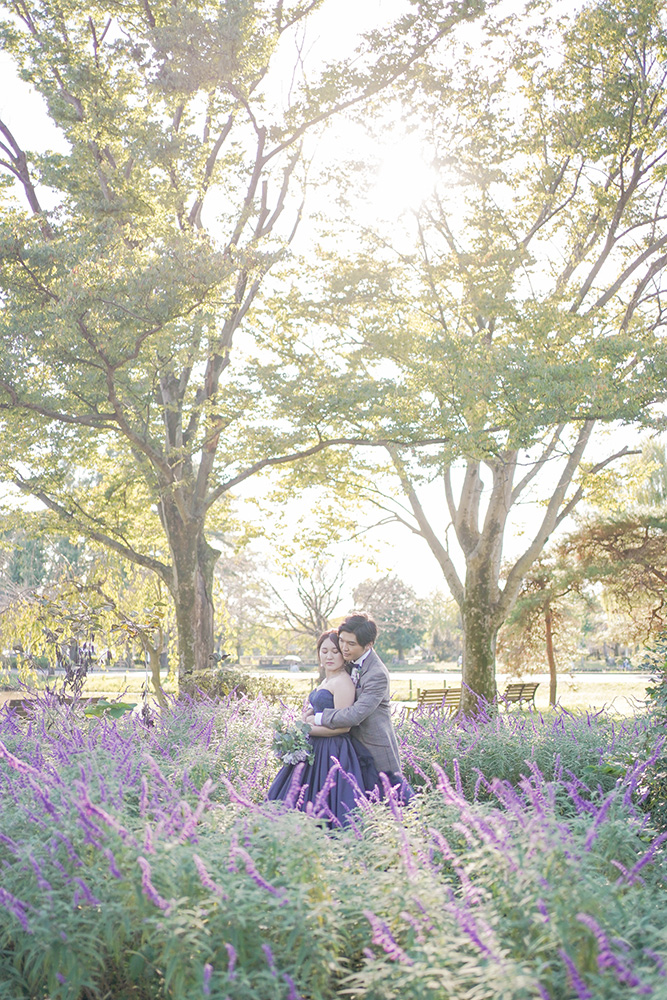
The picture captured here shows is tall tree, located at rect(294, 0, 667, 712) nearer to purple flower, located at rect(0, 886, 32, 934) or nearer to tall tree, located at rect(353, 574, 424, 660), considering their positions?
purple flower, located at rect(0, 886, 32, 934)

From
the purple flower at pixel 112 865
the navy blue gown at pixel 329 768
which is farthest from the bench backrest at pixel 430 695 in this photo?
the purple flower at pixel 112 865

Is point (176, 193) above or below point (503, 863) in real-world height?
above

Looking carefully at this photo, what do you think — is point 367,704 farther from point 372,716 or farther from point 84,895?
point 84,895

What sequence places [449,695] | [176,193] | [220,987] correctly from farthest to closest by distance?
[449,695]
[176,193]
[220,987]

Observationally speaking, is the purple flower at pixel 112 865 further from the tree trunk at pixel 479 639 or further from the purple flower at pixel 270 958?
the tree trunk at pixel 479 639

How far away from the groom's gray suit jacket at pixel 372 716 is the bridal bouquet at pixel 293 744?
16cm

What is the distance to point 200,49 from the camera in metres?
10.1

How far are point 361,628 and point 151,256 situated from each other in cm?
595

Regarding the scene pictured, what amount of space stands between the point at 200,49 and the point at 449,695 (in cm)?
1318

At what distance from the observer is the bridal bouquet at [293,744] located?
568 cm

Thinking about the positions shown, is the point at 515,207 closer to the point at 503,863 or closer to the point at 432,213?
the point at 432,213

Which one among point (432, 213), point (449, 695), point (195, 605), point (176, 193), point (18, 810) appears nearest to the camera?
point (18, 810)

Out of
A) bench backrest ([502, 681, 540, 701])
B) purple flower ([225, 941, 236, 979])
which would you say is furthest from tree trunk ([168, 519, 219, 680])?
purple flower ([225, 941, 236, 979])

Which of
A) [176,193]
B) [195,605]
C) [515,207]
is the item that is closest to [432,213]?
[515,207]
